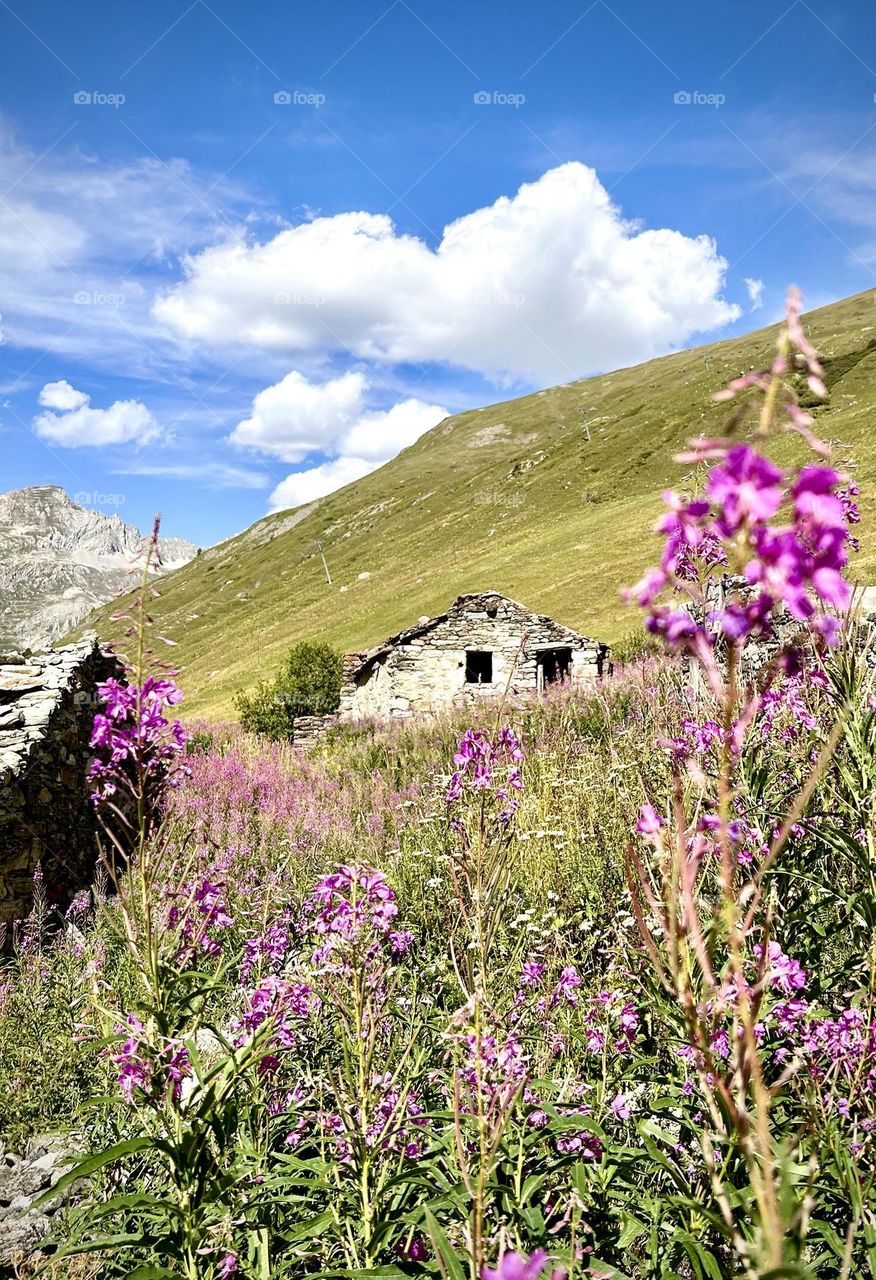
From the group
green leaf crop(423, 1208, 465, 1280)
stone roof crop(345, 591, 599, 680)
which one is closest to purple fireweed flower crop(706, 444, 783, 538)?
green leaf crop(423, 1208, 465, 1280)

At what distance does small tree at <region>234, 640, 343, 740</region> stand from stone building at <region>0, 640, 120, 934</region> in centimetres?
1776

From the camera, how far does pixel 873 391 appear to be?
5791 cm

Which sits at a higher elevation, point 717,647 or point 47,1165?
point 717,647

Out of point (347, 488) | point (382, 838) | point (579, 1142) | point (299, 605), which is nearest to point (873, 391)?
point (299, 605)

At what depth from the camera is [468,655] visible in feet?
87.6

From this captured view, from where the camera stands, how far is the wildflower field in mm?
1055

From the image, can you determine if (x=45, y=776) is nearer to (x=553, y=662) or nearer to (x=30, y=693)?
(x=30, y=693)

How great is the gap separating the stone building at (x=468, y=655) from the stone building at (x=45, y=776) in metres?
16.1

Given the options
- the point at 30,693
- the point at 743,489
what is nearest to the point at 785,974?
the point at 743,489

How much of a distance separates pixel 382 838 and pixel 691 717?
4488 mm

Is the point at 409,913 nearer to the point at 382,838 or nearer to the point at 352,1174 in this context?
the point at 382,838

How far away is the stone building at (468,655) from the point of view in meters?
25.8

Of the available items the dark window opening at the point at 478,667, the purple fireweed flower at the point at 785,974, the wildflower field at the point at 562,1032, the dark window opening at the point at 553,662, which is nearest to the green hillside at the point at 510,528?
the wildflower field at the point at 562,1032

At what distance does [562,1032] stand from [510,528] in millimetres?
70239
